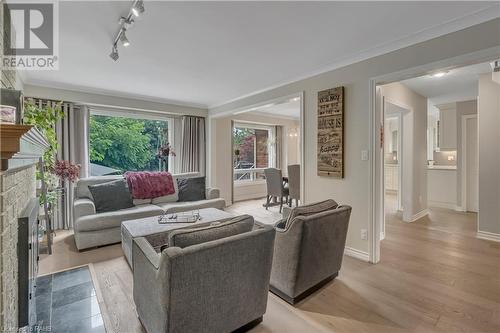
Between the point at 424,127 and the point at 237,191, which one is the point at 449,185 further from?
the point at 237,191

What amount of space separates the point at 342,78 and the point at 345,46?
1.56ft

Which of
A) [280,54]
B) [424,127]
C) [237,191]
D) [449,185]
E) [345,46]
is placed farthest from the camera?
[237,191]

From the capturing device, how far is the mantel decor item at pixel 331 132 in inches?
120

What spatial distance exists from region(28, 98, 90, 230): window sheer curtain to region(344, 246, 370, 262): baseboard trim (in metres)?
4.33

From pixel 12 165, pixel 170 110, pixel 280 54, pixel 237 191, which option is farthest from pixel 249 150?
pixel 12 165

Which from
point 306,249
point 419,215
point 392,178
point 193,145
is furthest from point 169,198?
point 392,178

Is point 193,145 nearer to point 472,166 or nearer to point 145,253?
point 145,253

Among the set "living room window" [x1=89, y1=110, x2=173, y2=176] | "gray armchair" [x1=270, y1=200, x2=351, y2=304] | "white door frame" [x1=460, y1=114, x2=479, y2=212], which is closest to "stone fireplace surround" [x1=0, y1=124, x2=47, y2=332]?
"gray armchair" [x1=270, y1=200, x2=351, y2=304]

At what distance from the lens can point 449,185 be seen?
17.9ft

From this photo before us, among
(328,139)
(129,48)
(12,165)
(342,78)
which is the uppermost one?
(129,48)

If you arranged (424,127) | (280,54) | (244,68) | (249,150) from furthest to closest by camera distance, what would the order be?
(249,150) < (424,127) < (244,68) < (280,54)

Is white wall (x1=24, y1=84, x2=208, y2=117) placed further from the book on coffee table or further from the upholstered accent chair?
the book on coffee table

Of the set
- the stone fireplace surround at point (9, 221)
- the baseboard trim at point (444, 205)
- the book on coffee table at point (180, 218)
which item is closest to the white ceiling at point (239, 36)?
the stone fireplace surround at point (9, 221)

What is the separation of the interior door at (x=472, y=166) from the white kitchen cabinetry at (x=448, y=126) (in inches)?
13.4
